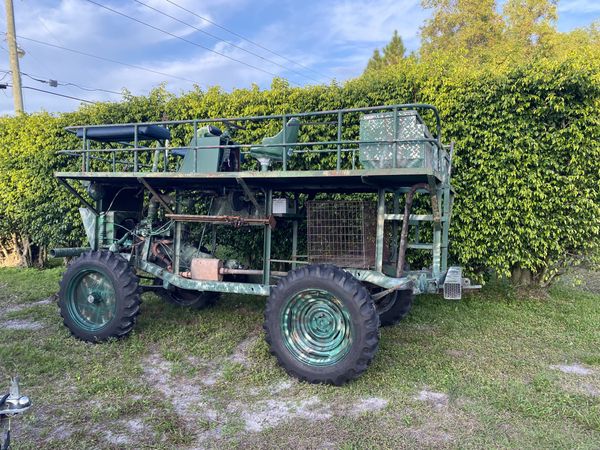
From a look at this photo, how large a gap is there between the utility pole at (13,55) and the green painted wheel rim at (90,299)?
1061cm

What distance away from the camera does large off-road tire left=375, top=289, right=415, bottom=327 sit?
5607 millimetres

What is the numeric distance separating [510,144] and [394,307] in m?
2.77

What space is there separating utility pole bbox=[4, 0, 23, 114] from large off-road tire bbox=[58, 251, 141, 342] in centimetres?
1061

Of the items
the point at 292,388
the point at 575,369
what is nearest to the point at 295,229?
the point at 292,388

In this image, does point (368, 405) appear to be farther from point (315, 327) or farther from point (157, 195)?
point (157, 195)

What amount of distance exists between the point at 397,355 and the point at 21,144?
27.9 ft

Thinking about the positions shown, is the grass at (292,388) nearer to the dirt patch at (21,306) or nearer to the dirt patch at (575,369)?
the dirt patch at (575,369)

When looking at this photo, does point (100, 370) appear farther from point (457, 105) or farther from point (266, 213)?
point (457, 105)

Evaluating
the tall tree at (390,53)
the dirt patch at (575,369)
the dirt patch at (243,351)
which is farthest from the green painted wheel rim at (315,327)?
the tall tree at (390,53)

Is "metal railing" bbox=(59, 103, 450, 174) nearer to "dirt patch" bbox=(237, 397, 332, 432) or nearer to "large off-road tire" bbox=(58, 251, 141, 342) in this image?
"large off-road tire" bbox=(58, 251, 141, 342)

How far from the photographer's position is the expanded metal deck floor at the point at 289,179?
4000 mm

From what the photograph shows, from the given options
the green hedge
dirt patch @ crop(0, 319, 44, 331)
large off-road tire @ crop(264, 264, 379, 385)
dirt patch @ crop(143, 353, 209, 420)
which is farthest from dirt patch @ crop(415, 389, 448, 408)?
dirt patch @ crop(0, 319, 44, 331)

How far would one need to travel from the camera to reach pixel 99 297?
5.19m

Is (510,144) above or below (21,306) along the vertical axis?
above
